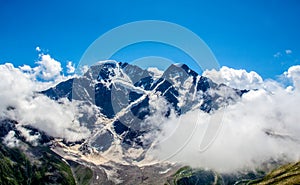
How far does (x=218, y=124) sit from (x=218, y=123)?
610 millimetres

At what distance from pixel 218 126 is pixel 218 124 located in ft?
5.86

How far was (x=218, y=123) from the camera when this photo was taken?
73438mm

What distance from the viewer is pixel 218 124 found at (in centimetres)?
7400

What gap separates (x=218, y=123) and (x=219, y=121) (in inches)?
27.1

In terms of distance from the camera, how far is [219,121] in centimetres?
7288

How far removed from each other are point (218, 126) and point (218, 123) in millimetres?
1278

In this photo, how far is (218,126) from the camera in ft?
237

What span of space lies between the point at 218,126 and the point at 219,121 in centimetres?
107
